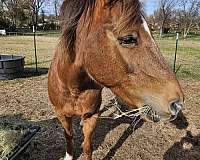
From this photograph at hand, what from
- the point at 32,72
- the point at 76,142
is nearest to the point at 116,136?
the point at 76,142

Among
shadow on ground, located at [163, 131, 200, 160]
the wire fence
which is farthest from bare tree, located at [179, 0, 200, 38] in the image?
shadow on ground, located at [163, 131, 200, 160]

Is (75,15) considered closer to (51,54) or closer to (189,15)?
(51,54)

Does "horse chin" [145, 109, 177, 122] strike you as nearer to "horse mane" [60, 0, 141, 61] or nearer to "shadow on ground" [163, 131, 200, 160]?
"horse mane" [60, 0, 141, 61]

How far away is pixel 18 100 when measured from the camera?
221 inches

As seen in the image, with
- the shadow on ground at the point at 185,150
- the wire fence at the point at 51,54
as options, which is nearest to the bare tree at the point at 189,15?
the wire fence at the point at 51,54

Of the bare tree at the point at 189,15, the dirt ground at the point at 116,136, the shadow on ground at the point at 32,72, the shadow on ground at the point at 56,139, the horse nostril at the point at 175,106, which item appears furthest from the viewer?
the bare tree at the point at 189,15

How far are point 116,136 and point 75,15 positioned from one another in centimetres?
266

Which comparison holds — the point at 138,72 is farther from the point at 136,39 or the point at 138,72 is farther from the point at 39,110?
the point at 39,110

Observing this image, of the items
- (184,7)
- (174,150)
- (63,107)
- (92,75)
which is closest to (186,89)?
(174,150)

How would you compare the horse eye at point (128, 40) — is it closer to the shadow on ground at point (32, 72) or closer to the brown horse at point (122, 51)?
the brown horse at point (122, 51)

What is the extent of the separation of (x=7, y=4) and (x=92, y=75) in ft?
134

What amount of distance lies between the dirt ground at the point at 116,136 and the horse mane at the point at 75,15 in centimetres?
168

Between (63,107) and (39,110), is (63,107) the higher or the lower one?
the higher one

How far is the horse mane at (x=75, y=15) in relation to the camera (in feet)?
5.19
